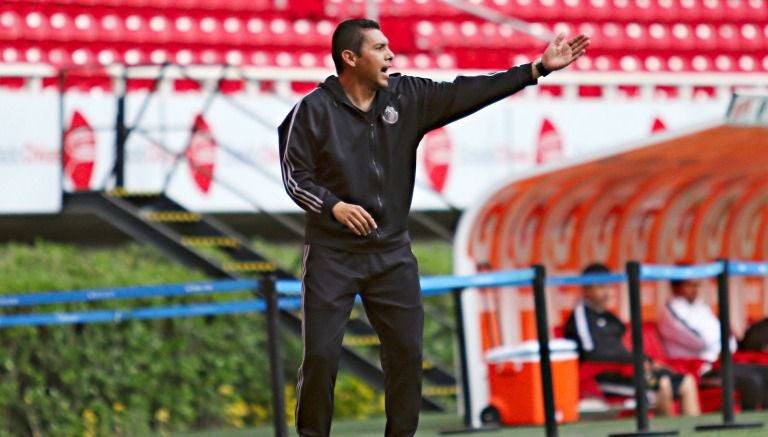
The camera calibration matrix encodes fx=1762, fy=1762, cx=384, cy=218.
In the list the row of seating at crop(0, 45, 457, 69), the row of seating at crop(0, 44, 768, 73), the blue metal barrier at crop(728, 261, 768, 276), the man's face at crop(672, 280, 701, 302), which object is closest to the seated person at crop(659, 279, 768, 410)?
the man's face at crop(672, 280, 701, 302)

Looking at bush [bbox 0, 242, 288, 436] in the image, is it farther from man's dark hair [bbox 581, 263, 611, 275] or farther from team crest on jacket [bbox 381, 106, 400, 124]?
team crest on jacket [bbox 381, 106, 400, 124]

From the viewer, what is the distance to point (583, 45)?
18.2 feet

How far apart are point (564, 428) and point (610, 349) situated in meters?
0.94

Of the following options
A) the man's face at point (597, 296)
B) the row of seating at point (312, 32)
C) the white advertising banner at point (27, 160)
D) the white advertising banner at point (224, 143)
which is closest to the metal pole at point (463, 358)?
the man's face at point (597, 296)

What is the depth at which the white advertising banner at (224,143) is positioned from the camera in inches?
516

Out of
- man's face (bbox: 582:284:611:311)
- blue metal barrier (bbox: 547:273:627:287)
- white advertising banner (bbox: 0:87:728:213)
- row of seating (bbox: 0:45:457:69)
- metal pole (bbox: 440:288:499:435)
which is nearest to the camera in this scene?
blue metal barrier (bbox: 547:273:627:287)

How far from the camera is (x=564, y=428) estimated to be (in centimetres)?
990

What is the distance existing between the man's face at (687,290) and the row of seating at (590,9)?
5.84m

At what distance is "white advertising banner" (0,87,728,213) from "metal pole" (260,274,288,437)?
3691 mm

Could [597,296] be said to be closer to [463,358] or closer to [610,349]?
[610,349]

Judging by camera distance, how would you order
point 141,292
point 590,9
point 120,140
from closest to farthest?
point 141,292 → point 120,140 → point 590,9

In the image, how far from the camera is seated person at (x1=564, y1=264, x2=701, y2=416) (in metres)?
10.5

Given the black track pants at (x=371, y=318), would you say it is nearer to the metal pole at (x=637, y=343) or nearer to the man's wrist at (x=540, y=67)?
the man's wrist at (x=540, y=67)

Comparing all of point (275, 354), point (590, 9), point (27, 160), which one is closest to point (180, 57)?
Result: point (27, 160)
